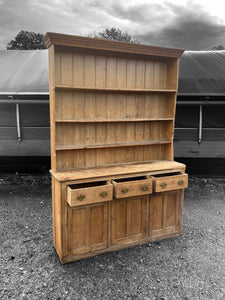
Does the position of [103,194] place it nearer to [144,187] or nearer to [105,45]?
[144,187]

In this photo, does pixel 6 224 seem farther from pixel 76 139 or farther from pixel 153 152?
pixel 153 152

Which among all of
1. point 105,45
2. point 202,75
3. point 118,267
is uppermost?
point 202,75

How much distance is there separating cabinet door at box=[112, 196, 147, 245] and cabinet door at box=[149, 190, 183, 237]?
0.12 metres

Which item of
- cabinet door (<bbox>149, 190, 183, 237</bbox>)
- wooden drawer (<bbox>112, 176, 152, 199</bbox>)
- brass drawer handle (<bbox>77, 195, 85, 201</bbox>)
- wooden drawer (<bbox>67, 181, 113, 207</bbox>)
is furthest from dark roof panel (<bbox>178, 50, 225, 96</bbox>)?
brass drawer handle (<bbox>77, 195, 85, 201</bbox>)

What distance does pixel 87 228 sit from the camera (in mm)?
2607

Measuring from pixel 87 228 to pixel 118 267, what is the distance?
0.50 m

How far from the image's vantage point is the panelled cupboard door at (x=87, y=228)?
2549mm

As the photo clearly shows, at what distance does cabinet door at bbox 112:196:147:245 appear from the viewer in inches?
109

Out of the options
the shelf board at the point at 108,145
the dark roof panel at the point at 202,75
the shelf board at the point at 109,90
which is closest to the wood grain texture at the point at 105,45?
the shelf board at the point at 109,90

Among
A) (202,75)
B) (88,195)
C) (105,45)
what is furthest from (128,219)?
(202,75)

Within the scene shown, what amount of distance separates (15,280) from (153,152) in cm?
218

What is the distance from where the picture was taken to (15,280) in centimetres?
225

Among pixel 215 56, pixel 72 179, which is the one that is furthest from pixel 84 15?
pixel 72 179

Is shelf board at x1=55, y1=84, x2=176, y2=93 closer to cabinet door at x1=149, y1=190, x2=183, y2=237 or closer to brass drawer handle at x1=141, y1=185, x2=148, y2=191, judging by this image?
brass drawer handle at x1=141, y1=185, x2=148, y2=191
